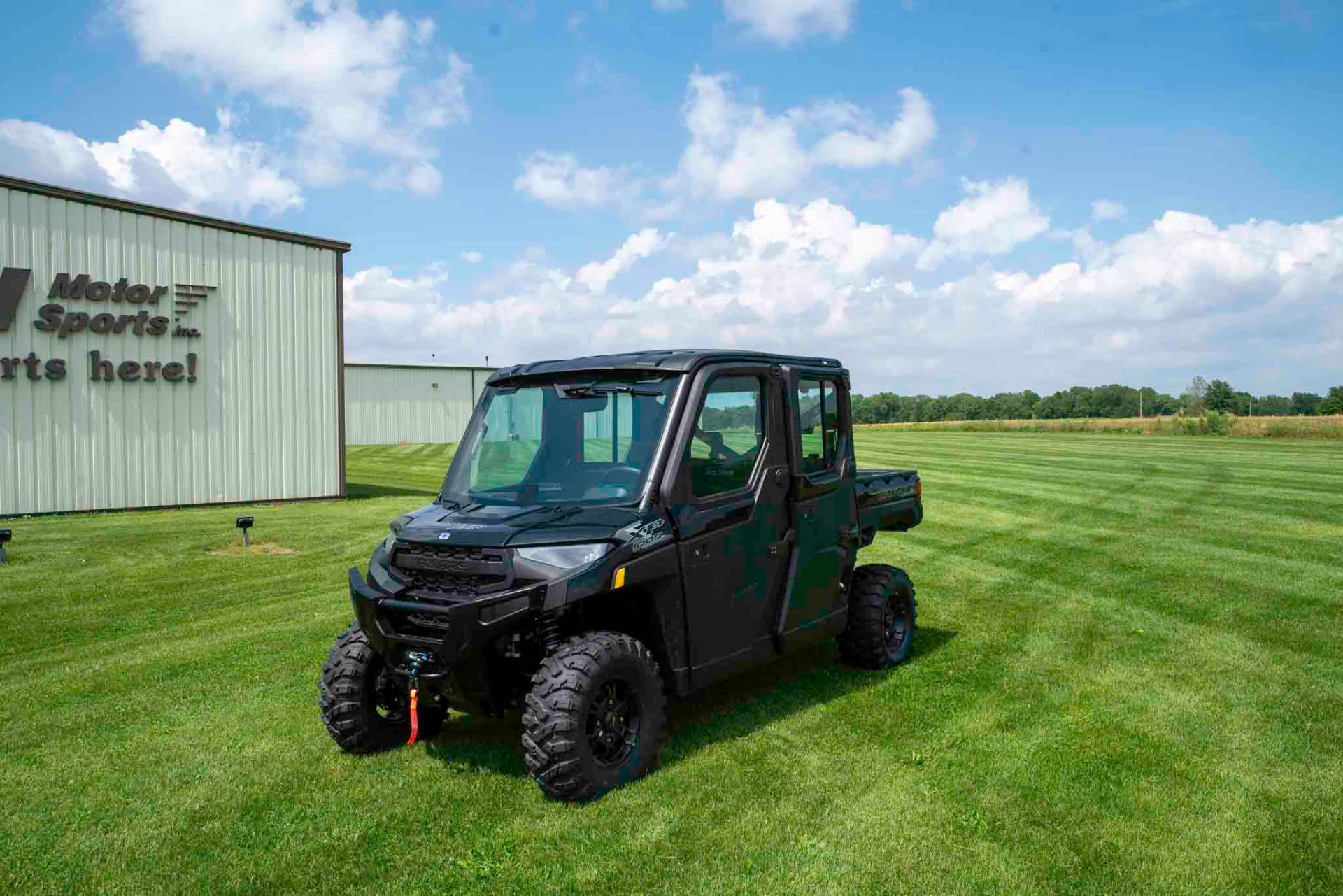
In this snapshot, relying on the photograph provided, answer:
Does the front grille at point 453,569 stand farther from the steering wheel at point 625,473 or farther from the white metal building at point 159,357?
the white metal building at point 159,357

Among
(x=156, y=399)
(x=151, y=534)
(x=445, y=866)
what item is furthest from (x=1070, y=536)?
(x=156, y=399)

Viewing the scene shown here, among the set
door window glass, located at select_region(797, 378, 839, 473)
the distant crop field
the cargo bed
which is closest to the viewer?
door window glass, located at select_region(797, 378, 839, 473)

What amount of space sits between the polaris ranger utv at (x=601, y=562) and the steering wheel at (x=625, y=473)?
1 cm

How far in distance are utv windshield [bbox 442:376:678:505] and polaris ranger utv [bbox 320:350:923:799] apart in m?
0.01

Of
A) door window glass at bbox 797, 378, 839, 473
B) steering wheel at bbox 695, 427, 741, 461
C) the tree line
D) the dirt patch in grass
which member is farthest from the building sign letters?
the tree line

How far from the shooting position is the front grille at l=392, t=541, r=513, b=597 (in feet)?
16.4

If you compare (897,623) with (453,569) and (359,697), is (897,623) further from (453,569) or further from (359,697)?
(359,697)

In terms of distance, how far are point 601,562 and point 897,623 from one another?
151 inches

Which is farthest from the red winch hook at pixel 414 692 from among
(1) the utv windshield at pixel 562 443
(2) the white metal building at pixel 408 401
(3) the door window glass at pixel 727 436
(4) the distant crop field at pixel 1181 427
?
(4) the distant crop field at pixel 1181 427

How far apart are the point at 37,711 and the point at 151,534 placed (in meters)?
10.2

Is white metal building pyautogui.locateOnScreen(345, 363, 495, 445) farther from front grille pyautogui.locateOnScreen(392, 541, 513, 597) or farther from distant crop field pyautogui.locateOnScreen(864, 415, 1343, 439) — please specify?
front grille pyautogui.locateOnScreen(392, 541, 513, 597)

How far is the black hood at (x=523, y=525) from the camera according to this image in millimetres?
5059

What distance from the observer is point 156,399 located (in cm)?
2052

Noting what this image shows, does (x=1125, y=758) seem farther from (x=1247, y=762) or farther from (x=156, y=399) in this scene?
(x=156, y=399)
